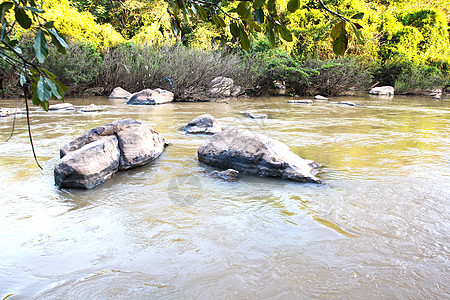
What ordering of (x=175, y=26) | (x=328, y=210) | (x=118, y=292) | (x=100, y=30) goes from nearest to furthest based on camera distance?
(x=175, y=26) < (x=118, y=292) < (x=328, y=210) < (x=100, y=30)

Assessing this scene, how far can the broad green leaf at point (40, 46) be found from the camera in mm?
897

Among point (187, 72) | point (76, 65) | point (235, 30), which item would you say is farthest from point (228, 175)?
point (76, 65)

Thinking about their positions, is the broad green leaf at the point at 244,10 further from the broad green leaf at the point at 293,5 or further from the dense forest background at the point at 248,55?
the dense forest background at the point at 248,55

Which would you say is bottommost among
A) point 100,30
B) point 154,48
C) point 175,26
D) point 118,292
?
point 118,292

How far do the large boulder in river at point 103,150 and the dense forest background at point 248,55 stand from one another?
15.5ft

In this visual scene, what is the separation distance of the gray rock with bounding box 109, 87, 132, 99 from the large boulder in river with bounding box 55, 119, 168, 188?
8958 mm

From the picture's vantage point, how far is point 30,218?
2.62m

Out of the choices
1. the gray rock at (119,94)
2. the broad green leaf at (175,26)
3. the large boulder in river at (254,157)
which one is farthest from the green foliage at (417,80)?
the broad green leaf at (175,26)

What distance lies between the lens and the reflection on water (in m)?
1.84

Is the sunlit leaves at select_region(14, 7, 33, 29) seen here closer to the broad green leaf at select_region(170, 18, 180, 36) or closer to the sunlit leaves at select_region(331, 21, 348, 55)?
the broad green leaf at select_region(170, 18, 180, 36)

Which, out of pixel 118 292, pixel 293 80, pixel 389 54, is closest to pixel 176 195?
pixel 118 292

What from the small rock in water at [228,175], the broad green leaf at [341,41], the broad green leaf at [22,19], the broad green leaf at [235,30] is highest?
the broad green leaf at [235,30]

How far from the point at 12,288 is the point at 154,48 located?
45.9 ft

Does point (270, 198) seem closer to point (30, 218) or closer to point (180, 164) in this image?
point (180, 164)
